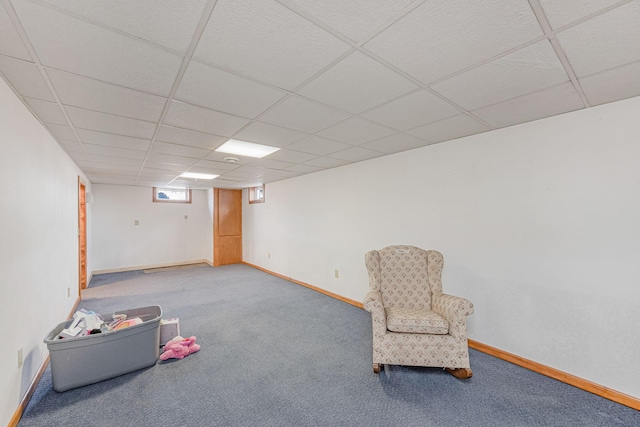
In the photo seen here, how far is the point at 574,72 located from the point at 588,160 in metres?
0.95

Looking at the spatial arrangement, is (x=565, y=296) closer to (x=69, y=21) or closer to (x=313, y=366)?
(x=313, y=366)

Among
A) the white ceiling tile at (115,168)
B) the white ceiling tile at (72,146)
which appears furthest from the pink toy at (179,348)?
the white ceiling tile at (115,168)

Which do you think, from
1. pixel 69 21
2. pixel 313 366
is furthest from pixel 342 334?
pixel 69 21

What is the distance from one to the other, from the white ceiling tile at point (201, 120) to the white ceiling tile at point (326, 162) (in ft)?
5.08

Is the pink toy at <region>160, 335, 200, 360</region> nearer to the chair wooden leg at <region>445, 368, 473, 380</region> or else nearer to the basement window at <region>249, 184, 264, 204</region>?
the chair wooden leg at <region>445, 368, 473, 380</region>

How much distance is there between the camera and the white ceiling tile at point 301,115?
199cm

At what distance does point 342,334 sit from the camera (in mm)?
3082

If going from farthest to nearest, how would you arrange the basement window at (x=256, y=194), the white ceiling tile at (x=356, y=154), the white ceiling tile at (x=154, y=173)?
1. the basement window at (x=256, y=194)
2. the white ceiling tile at (x=154, y=173)
3. the white ceiling tile at (x=356, y=154)

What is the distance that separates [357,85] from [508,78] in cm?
96

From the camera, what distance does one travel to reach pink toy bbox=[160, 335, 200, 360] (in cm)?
259

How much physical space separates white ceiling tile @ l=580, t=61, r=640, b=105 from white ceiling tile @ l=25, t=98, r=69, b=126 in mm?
3786

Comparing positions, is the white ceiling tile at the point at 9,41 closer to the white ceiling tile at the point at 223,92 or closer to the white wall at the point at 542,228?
the white ceiling tile at the point at 223,92

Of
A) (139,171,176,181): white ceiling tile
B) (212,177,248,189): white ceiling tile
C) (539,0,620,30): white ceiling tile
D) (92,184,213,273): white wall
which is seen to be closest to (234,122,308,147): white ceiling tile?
(539,0,620,30): white ceiling tile

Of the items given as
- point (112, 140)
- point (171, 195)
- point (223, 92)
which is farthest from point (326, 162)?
point (171, 195)
